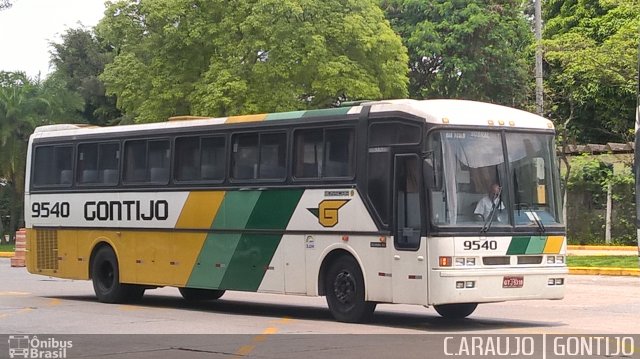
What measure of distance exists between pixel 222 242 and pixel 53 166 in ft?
17.4

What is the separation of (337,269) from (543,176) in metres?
3.33

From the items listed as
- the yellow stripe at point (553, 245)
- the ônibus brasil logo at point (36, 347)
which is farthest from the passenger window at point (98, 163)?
the yellow stripe at point (553, 245)

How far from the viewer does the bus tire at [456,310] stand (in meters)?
16.8

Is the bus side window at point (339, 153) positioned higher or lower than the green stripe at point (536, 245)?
higher

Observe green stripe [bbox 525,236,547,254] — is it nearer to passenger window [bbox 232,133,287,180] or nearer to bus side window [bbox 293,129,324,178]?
bus side window [bbox 293,129,324,178]

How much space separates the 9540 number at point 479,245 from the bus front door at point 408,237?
1.92ft

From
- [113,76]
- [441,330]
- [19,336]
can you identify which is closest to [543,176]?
[441,330]

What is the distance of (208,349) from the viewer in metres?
12.9

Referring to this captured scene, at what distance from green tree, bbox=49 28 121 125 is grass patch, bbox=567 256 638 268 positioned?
35379mm

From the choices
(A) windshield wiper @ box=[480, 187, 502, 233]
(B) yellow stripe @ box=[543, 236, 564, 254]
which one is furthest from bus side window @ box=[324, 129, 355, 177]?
(B) yellow stripe @ box=[543, 236, 564, 254]

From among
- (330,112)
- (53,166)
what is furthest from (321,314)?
(53,166)

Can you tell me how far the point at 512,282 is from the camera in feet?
50.4

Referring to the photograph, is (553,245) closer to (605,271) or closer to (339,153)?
(339,153)

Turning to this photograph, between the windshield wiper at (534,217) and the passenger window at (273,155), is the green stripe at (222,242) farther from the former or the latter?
the windshield wiper at (534,217)
